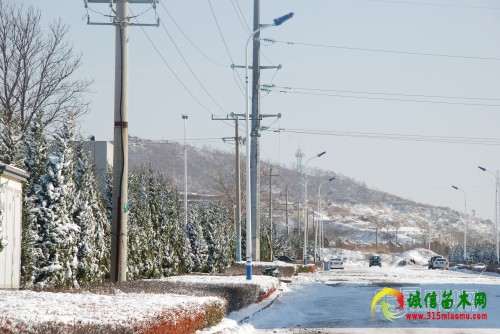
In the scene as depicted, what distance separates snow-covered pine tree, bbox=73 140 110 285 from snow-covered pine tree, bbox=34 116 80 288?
135 cm

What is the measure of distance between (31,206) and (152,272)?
15338 millimetres

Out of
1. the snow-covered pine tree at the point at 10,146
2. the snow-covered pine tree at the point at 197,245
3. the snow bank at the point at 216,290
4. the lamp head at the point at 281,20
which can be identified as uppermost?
the lamp head at the point at 281,20

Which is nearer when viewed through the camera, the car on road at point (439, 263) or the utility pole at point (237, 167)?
the utility pole at point (237, 167)

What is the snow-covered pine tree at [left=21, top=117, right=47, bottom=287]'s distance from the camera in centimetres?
2588

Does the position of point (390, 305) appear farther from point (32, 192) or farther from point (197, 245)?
point (197, 245)

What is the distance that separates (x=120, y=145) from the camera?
22.3 metres

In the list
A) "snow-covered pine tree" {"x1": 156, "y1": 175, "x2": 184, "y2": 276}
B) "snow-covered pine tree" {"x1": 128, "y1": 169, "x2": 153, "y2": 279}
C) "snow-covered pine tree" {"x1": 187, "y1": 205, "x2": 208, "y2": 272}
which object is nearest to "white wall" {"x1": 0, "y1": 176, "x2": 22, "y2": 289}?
"snow-covered pine tree" {"x1": 128, "y1": 169, "x2": 153, "y2": 279}

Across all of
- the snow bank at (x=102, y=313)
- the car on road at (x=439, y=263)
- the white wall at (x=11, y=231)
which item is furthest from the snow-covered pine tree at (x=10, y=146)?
the car on road at (x=439, y=263)

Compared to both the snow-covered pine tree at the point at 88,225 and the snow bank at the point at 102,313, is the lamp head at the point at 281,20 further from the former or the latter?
the snow bank at the point at 102,313

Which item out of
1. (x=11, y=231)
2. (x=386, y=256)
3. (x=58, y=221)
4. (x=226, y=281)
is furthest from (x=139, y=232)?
(x=386, y=256)

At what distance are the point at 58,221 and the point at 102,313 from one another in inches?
584

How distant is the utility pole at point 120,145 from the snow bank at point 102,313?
3.54 meters

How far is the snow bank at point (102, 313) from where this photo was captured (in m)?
12.0

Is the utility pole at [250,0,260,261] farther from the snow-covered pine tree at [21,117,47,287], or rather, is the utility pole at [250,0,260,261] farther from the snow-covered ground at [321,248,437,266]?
the snow-covered ground at [321,248,437,266]
